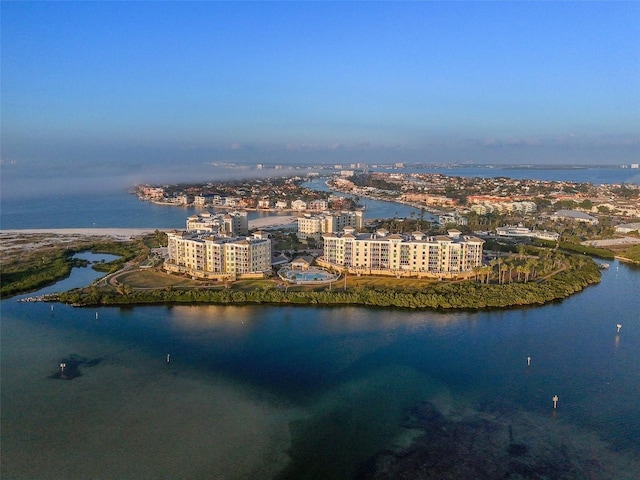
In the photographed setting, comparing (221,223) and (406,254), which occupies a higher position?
(221,223)

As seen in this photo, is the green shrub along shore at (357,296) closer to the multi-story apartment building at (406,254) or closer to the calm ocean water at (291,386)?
the calm ocean water at (291,386)

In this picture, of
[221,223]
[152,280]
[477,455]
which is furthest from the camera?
[221,223]

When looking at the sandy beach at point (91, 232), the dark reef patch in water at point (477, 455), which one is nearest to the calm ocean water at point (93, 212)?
the sandy beach at point (91, 232)

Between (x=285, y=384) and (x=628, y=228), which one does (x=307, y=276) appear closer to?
(x=285, y=384)

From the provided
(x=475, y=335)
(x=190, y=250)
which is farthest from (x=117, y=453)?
(x=190, y=250)

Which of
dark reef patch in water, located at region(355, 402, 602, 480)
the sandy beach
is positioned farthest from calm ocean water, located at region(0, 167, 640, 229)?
dark reef patch in water, located at region(355, 402, 602, 480)

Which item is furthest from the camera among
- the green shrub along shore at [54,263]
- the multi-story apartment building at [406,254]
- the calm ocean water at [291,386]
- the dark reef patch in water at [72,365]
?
the multi-story apartment building at [406,254]

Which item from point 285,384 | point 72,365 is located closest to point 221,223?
point 72,365
